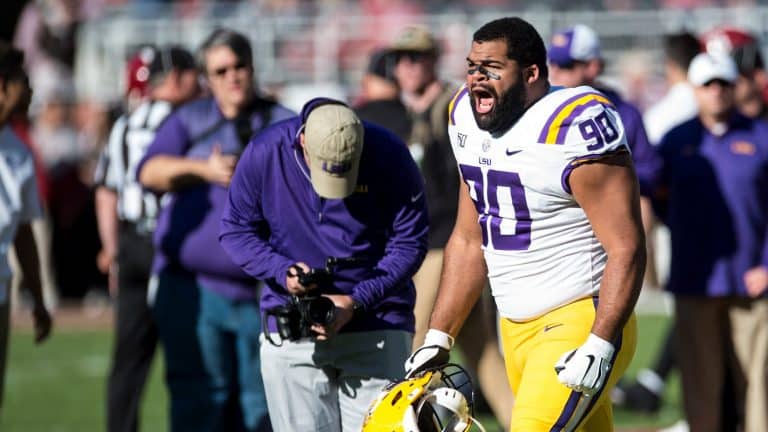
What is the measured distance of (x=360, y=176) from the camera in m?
5.38

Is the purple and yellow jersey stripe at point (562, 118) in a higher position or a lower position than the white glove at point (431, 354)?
higher

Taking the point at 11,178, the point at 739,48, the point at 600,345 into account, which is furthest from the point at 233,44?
the point at 739,48

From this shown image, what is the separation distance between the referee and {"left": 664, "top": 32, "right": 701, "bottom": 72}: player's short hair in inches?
120

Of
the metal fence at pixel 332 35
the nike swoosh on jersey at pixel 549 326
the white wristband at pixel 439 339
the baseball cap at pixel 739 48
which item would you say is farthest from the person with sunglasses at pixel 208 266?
the metal fence at pixel 332 35

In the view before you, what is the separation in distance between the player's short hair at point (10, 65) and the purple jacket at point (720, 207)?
133 inches

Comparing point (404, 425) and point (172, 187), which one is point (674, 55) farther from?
point (404, 425)

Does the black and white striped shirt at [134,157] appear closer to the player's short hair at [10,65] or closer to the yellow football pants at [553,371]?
the player's short hair at [10,65]

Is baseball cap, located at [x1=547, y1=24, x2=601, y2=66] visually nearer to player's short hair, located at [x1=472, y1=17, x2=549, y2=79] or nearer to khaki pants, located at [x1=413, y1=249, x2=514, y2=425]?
khaki pants, located at [x1=413, y1=249, x2=514, y2=425]

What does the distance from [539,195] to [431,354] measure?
0.70 m

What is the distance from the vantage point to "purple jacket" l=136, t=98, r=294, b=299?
6.69m

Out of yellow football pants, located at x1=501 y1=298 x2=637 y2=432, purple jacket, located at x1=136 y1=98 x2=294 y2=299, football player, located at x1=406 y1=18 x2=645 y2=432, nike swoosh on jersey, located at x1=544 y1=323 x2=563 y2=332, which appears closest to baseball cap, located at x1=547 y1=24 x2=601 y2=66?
purple jacket, located at x1=136 y1=98 x2=294 y2=299

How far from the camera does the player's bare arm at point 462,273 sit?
17.0ft

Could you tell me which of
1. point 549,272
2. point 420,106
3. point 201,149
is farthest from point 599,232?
point 420,106

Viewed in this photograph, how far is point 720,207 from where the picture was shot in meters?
7.29
